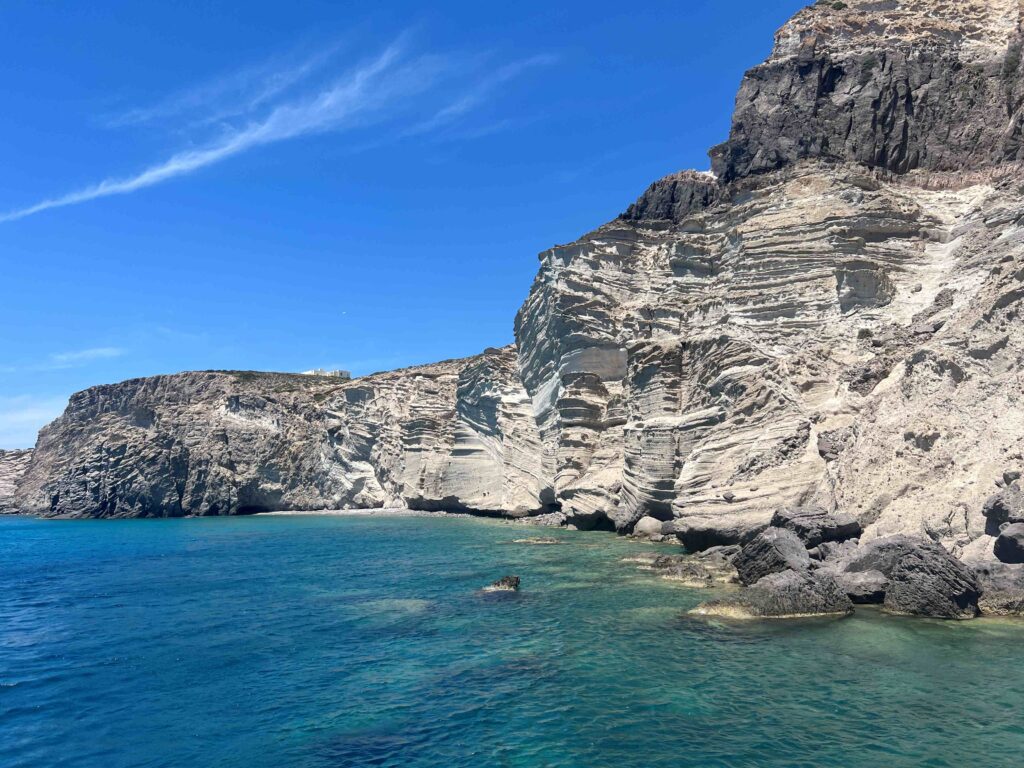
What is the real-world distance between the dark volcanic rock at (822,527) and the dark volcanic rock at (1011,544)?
408 centimetres

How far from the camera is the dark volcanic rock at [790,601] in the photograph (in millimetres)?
16453

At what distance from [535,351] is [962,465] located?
3571cm

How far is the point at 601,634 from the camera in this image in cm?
1551

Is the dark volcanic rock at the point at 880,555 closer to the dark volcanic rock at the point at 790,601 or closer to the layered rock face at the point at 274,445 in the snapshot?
the dark volcanic rock at the point at 790,601

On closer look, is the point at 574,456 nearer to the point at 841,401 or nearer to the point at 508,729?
the point at 841,401

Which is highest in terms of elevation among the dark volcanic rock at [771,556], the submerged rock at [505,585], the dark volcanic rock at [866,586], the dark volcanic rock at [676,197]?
the dark volcanic rock at [676,197]

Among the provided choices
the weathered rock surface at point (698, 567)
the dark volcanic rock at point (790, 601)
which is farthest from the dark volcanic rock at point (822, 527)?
the dark volcanic rock at point (790, 601)

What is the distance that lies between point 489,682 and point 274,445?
67421 mm

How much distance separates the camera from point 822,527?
2053cm

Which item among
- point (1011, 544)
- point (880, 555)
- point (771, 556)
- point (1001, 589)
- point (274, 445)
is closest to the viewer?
point (1001, 589)

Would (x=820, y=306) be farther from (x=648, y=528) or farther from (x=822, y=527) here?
(x=822, y=527)

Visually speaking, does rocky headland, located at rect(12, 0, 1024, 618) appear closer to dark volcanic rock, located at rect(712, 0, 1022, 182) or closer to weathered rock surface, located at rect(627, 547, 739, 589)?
dark volcanic rock, located at rect(712, 0, 1022, 182)

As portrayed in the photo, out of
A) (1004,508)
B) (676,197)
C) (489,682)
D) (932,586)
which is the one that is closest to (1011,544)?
(1004,508)

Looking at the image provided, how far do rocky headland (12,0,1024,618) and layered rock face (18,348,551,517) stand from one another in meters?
0.49
